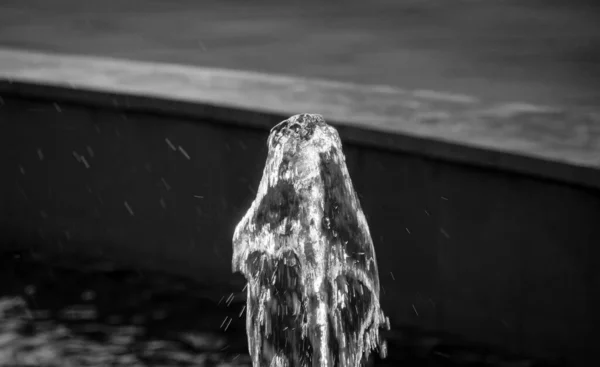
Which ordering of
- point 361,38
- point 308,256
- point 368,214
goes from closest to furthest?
point 308,256, point 368,214, point 361,38

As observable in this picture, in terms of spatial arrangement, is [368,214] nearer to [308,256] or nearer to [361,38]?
[308,256]

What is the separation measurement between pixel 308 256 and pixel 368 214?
1.00 m

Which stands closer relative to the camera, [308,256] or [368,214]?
[308,256]

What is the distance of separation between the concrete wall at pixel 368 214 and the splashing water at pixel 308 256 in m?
0.62

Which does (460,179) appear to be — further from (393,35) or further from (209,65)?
(393,35)

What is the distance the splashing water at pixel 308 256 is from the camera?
3.36m

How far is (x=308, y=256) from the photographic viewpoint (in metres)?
3.39

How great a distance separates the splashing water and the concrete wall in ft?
2.03

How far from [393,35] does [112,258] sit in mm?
4337

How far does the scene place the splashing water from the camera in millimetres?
3357

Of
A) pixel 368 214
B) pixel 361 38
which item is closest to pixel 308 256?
pixel 368 214

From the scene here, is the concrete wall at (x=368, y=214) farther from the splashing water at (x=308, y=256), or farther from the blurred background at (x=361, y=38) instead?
the blurred background at (x=361, y=38)

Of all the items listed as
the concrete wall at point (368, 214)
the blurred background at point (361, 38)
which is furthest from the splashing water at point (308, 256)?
the blurred background at point (361, 38)

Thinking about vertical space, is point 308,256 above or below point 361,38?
below
